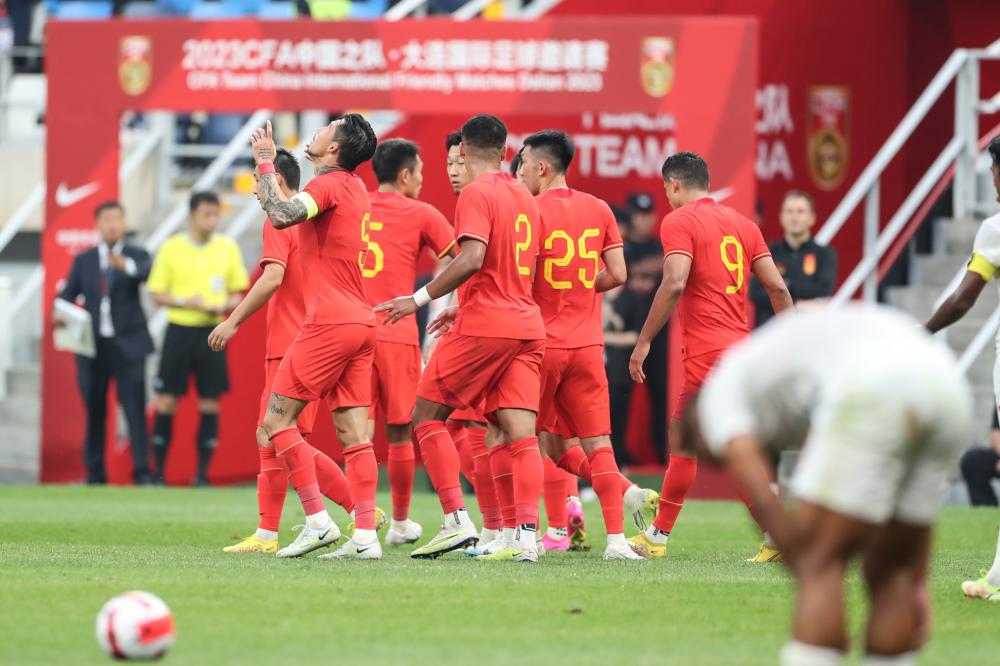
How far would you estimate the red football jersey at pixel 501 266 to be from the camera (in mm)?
9414

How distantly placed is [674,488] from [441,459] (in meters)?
1.34

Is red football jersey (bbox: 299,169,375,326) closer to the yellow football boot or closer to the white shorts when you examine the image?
the yellow football boot

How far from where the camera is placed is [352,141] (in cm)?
941

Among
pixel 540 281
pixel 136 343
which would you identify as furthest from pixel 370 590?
pixel 136 343

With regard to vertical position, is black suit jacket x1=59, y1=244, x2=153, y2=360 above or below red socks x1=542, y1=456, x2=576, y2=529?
above

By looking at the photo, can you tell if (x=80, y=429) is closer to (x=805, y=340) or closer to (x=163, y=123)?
(x=163, y=123)

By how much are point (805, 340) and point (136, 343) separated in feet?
40.8

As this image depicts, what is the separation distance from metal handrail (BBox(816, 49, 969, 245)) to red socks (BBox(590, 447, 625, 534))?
728 centimetres

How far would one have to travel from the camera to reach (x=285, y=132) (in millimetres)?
20047

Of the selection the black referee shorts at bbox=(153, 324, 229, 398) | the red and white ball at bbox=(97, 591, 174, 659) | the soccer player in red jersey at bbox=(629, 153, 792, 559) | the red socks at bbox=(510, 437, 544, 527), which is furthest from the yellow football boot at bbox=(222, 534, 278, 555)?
the black referee shorts at bbox=(153, 324, 229, 398)

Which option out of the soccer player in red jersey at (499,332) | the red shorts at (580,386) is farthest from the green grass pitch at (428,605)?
the red shorts at (580,386)

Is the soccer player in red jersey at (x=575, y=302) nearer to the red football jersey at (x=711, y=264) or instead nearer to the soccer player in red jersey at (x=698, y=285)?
the soccer player in red jersey at (x=698, y=285)

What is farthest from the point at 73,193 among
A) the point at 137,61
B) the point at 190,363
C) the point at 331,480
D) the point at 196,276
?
the point at 331,480

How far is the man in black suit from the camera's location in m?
16.5
